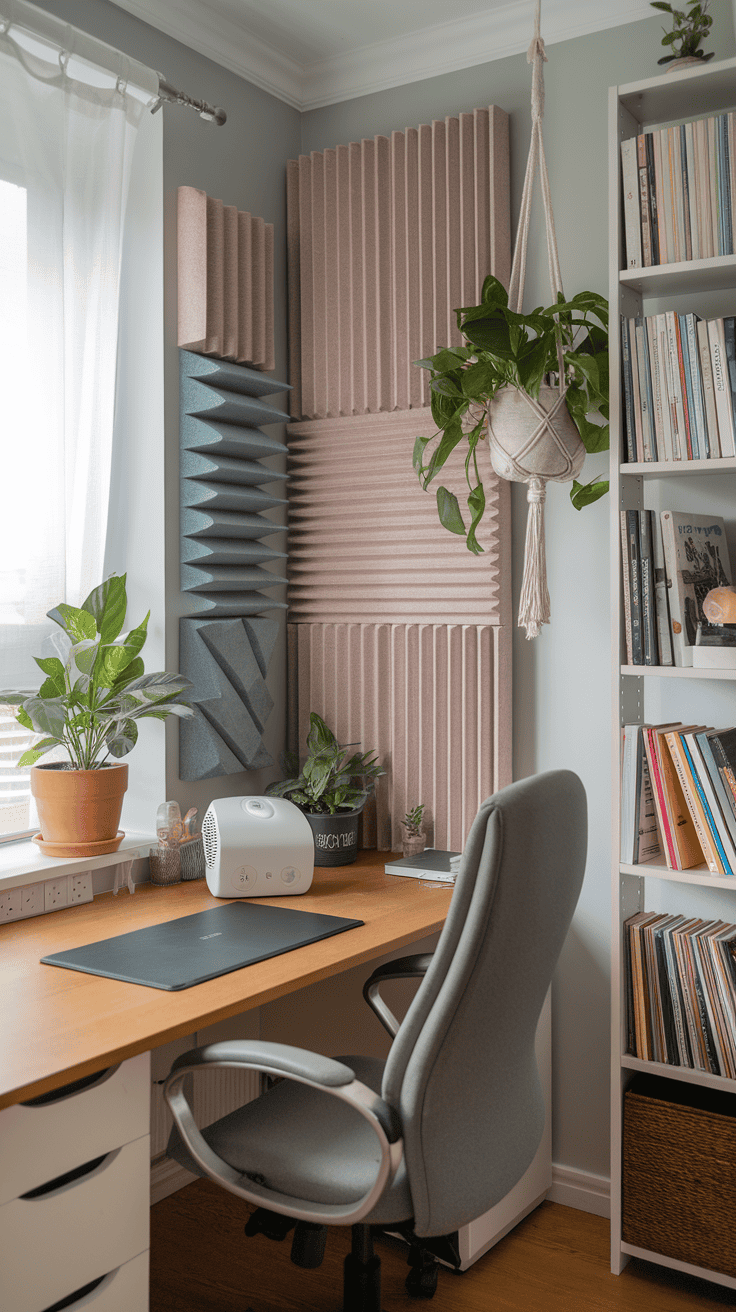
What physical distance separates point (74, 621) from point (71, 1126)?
1.10 metres

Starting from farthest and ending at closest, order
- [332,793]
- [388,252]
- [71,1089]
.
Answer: [388,252]
[332,793]
[71,1089]

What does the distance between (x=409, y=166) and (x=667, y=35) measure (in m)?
0.76

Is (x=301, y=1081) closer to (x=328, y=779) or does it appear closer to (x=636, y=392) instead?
(x=328, y=779)

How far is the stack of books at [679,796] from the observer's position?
209cm

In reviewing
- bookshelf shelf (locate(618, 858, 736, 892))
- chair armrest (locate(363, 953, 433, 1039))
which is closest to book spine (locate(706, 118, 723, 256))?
bookshelf shelf (locate(618, 858, 736, 892))

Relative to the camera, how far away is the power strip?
6.88 feet

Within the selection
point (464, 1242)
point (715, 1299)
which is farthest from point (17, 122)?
point (715, 1299)

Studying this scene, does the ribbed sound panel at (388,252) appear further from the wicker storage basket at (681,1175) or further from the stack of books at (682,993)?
the wicker storage basket at (681,1175)

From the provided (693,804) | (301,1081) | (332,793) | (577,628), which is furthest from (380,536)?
(301,1081)

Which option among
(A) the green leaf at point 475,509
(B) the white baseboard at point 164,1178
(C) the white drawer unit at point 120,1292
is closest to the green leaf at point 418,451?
(A) the green leaf at point 475,509

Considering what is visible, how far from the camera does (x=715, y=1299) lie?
2.15m

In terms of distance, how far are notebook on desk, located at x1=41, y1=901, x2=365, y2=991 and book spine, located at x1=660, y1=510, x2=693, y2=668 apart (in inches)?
33.6

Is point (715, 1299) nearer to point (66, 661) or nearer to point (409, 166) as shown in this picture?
point (66, 661)

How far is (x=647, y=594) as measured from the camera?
217 centimetres
